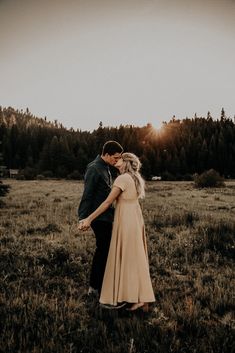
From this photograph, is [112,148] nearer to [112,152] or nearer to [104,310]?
[112,152]

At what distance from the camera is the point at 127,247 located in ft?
15.7

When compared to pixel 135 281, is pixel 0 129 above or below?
above

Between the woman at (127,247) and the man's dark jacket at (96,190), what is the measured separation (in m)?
0.37

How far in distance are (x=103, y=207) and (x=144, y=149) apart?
80.9 metres

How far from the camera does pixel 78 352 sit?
3.71m

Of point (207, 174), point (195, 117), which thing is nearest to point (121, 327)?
point (207, 174)

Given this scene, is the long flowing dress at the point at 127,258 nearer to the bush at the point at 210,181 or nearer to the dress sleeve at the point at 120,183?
the dress sleeve at the point at 120,183

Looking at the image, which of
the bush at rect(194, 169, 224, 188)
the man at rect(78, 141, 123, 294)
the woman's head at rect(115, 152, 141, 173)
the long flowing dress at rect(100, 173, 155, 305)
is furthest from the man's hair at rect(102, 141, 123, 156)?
the bush at rect(194, 169, 224, 188)

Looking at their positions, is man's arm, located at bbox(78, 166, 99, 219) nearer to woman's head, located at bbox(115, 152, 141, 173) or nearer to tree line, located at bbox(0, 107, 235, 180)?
woman's head, located at bbox(115, 152, 141, 173)

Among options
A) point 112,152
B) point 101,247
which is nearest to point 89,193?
point 112,152

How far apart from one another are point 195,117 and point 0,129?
6704 centimetres

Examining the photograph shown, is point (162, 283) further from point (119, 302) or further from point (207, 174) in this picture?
point (207, 174)

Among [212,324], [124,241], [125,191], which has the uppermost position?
[125,191]

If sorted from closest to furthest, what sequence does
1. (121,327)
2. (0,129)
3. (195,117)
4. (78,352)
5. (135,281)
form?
(78,352), (121,327), (135,281), (0,129), (195,117)
